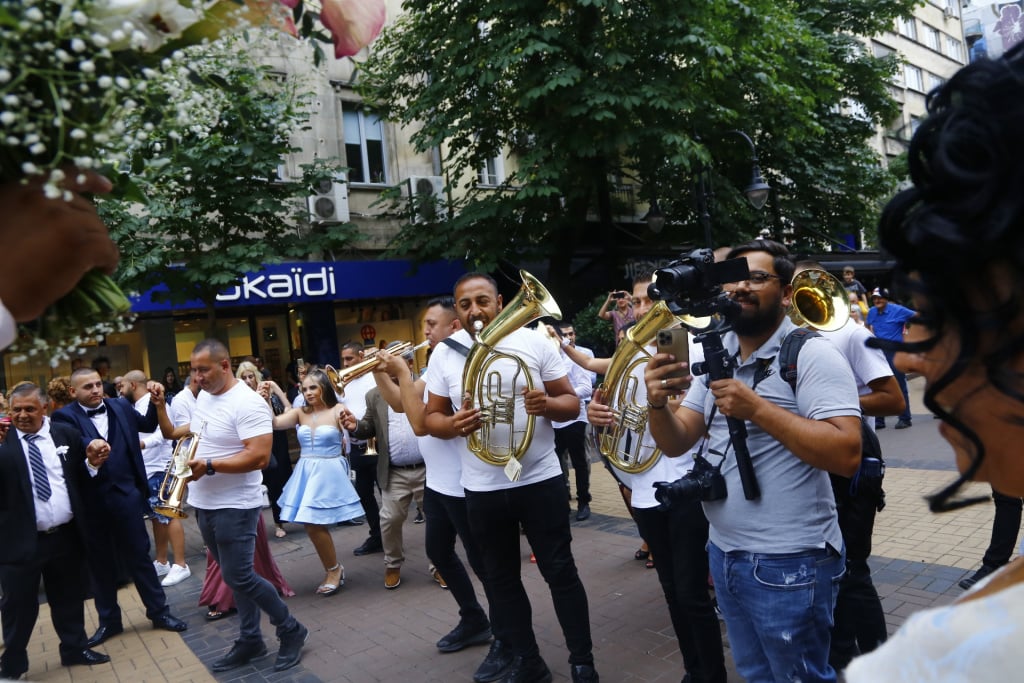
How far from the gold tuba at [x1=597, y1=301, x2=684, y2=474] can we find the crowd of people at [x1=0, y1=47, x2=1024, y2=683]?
0.7 inches

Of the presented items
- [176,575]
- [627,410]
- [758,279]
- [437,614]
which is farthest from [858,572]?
[176,575]

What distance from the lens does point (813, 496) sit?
8.22 ft

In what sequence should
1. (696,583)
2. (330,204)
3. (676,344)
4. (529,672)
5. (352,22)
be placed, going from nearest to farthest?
1. (352,22)
2. (676,344)
3. (696,583)
4. (529,672)
5. (330,204)

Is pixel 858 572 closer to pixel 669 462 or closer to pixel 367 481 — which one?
pixel 669 462

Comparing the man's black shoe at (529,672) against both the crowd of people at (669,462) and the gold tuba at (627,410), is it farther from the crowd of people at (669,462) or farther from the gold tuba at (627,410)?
the gold tuba at (627,410)

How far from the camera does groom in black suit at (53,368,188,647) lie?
18.9 ft

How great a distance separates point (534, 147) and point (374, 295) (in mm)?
4986

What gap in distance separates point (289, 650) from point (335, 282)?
10795 mm

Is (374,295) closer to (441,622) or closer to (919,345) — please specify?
(441,622)

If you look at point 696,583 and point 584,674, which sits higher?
point 696,583

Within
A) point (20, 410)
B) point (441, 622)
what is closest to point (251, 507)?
point (441, 622)

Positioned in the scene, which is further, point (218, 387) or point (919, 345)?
point (218, 387)

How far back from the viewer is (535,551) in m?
3.94

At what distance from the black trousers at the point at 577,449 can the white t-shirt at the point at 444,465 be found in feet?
9.91
